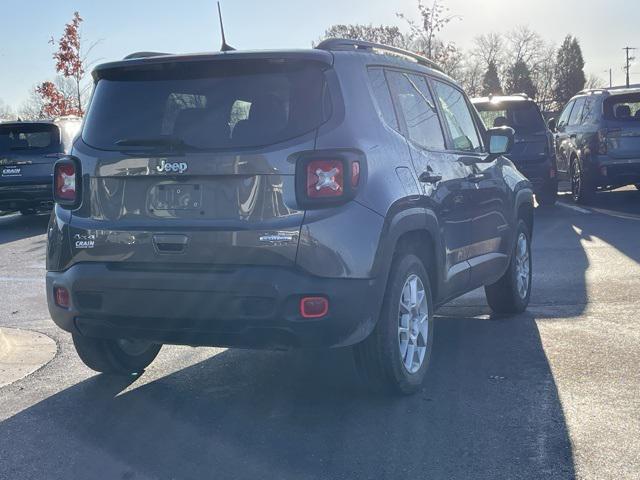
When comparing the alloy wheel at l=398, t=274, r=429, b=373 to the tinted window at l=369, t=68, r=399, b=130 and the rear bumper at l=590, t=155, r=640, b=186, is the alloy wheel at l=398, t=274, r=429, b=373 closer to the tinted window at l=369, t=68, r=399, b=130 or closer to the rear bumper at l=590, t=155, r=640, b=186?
the tinted window at l=369, t=68, r=399, b=130

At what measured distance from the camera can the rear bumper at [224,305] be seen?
441cm

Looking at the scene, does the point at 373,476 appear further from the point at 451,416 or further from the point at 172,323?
the point at 172,323

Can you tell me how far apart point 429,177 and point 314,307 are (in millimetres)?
1324

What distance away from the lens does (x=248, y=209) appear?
448 centimetres

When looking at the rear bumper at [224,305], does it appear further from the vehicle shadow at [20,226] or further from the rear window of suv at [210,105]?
the vehicle shadow at [20,226]

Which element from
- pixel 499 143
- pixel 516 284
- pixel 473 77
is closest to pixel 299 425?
pixel 499 143

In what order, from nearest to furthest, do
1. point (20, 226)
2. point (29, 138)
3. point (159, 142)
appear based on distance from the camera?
point (159, 142)
point (29, 138)
point (20, 226)

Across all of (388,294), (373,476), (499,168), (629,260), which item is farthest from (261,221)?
(629,260)

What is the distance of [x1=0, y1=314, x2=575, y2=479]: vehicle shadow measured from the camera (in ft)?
13.5

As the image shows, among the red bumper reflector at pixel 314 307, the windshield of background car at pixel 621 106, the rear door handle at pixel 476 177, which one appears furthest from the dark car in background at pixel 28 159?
the red bumper reflector at pixel 314 307

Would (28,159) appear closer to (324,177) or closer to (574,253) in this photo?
(574,253)

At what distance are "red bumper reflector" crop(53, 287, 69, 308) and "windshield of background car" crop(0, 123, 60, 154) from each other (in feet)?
34.4

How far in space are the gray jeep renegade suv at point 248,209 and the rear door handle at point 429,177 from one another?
0.01m

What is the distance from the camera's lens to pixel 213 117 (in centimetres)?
469
